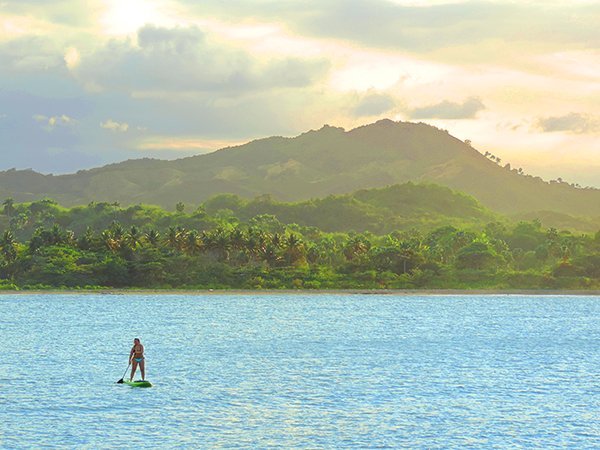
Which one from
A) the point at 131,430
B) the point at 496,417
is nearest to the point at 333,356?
the point at 496,417

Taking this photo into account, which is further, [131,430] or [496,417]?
[496,417]

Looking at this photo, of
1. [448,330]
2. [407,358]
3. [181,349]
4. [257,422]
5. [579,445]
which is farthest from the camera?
[448,330]

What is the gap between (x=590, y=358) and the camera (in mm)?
108812

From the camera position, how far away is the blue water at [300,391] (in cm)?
5184

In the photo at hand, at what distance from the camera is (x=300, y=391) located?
71.6 m

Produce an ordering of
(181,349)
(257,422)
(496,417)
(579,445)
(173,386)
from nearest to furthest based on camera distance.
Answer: (579,445) < (257,422) < (496,417) < (173,386) < (181,349)

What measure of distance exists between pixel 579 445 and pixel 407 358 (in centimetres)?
5415

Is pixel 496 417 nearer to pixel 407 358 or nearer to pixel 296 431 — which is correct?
pixel 296 431

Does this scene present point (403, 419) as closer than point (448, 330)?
Yes

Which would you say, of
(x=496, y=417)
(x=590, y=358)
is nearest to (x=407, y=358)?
(x=590, y=358)

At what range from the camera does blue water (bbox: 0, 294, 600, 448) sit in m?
51.8

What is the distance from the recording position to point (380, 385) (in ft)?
251

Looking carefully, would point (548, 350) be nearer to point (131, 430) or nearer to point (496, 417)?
point (496, 417)

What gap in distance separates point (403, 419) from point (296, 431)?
8.53 metres
